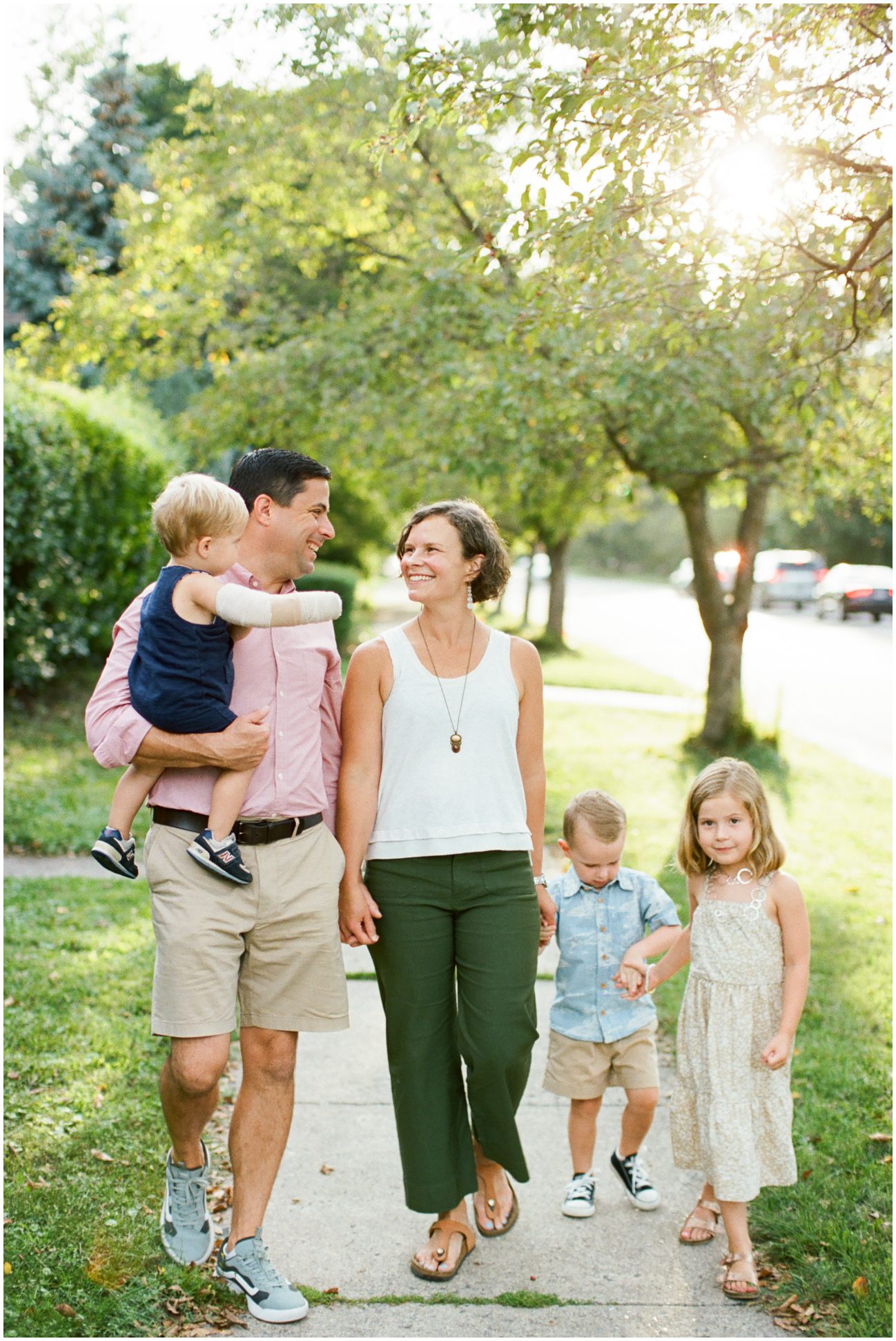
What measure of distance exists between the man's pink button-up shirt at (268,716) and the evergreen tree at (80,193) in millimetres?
20248

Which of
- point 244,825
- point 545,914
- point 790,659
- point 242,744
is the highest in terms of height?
point 242,744

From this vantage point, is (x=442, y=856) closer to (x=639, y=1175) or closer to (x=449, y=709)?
(x=449, y=709)

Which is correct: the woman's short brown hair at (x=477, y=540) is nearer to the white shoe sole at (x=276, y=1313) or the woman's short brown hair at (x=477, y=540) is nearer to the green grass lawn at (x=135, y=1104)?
the white shoe sole at (x=276, y=1313)

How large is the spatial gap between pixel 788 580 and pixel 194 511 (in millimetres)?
36208

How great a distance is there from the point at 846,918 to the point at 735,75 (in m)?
5.06

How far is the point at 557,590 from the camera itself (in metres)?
25.1

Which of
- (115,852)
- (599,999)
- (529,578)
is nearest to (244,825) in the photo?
(115,852)

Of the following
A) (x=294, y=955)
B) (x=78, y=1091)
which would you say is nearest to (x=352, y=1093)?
(x=78, y=1091)

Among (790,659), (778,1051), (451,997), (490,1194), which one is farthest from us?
(790,659)

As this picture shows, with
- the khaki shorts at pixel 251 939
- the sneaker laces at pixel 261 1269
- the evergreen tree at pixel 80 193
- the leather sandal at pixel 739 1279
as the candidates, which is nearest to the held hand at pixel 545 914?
the khaki shorts at pixel 251 939

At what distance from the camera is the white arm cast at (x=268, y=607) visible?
2891mm

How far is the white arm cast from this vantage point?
2.89 metres

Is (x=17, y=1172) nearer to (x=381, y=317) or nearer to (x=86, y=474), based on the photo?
(x=381, y=317)

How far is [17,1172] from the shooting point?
369cm
